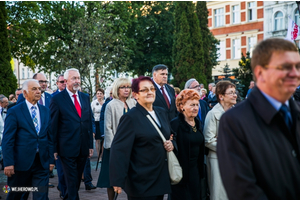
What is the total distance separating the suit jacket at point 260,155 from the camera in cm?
224

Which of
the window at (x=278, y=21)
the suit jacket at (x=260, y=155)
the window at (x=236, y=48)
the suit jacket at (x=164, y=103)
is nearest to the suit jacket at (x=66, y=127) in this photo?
the suit jacket at (x=164, y=103)

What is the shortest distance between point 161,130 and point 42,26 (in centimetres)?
2346

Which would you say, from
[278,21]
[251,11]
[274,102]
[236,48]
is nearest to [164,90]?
[274,102]

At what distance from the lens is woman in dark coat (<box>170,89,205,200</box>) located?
5.14 meters

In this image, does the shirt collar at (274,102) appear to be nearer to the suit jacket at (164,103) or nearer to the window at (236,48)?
the suit jacket at (164,103)

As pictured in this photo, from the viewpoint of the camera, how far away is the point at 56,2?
29.0 metres

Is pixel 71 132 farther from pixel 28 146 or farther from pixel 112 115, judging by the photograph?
pixel 28 146

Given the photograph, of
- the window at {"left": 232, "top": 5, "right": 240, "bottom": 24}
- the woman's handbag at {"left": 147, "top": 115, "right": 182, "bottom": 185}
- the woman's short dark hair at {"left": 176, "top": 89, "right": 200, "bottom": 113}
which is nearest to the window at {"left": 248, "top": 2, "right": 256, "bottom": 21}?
the window at {"left": 232, "top": 5, "right": 240, "bottom": 24}

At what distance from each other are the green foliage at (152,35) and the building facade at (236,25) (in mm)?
11079

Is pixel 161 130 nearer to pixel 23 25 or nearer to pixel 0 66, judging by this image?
pixel 0 66

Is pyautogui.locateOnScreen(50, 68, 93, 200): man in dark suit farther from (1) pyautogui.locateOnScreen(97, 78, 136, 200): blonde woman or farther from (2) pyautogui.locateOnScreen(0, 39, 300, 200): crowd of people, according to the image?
(1) pyautogui.locateOnScreen(97, 78, 136, 200): blonde woman

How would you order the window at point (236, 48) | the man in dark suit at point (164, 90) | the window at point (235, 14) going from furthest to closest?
the window at point (236, 48) → the window at point (235, 14) → the man in dark suit at point (164, 90)

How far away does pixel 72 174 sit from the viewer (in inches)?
254

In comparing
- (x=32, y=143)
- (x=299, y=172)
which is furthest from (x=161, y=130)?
(x=299, y=172)
